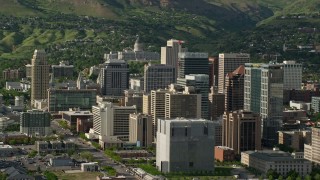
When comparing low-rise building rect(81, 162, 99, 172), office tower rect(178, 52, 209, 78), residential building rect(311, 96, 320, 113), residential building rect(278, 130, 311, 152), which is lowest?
low-rise building rect(81, 162, 99, 172)

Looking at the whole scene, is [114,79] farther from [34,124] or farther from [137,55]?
[137,55]

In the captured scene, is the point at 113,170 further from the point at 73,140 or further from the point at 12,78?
the point at 12,78

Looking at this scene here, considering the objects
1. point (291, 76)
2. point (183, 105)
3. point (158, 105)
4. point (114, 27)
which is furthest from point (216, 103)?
point (114, 27)

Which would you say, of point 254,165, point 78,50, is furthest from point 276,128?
point 78,50

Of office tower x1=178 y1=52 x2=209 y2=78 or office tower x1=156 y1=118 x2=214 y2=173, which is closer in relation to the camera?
office tower x1=156 y1=118 x2=214 y2=173

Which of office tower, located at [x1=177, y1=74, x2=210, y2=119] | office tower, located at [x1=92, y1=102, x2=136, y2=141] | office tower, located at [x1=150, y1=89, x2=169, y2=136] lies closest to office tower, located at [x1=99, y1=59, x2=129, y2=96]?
office tower, located at [x1=177, y1=74, x2=210, y2=119]

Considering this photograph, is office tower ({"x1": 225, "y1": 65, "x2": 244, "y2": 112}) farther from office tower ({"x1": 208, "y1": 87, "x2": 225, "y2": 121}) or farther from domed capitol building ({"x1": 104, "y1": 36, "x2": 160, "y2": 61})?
domed capitol building ({"x1": 104, "y1": 36, "x2": 160, "y2": 61})
